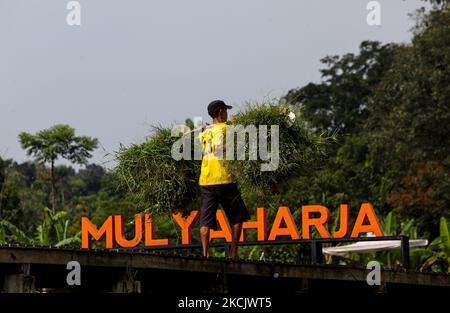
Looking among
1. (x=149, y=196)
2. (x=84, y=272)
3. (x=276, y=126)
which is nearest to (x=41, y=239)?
(x=149, y=196)

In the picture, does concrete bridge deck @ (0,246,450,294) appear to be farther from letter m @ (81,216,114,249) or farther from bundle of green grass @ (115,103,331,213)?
letter m @ (81,216,114,249)

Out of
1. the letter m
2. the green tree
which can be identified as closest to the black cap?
the letter m

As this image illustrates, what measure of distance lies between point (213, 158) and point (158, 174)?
279 cm

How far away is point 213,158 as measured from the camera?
1069cm

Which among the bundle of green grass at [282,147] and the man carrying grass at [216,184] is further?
the bundle of green grass at [282,147]

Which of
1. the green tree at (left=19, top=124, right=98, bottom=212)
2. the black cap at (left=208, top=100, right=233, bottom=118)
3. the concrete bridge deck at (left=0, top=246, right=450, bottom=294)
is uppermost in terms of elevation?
the green tree at (left=19, top=124, right=98, bottom=212)

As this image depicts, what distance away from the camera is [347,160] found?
165 feet

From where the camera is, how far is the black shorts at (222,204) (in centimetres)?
1064

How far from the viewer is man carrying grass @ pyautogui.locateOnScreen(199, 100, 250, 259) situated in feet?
34.9

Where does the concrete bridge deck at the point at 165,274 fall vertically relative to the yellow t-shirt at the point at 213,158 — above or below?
below

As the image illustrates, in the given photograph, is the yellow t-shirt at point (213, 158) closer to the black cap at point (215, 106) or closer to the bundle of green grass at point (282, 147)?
the black cap at point (215, 106)

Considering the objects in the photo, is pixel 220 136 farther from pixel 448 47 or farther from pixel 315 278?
pixel 448 47

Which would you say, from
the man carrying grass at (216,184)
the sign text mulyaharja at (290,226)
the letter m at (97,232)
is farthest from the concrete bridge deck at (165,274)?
the letter m at (97,232)

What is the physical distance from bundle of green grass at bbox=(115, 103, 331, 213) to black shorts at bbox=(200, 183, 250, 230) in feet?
1.19
